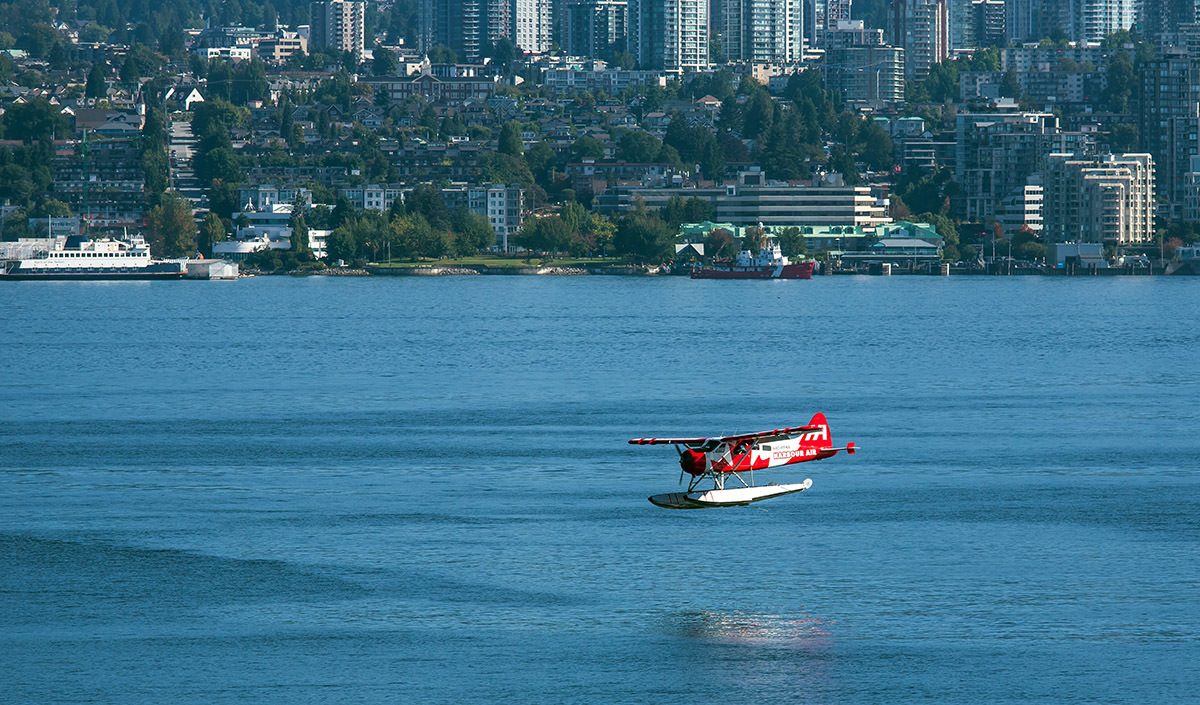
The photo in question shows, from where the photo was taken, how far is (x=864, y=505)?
40.8 meters

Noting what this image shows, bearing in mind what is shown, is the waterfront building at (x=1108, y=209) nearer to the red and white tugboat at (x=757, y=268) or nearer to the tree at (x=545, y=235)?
the red and white tugboat at (x=757, y=268)

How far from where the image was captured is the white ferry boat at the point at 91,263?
178875 millimetres

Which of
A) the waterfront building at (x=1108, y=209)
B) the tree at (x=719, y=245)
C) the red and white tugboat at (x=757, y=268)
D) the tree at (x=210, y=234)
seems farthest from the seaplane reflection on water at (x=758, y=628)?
the waterfront building at (x=1108, y=209)

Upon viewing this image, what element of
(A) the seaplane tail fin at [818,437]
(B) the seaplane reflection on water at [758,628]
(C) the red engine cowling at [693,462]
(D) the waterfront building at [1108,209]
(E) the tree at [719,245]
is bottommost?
(B) the seaplane reflection on water at [758,628]

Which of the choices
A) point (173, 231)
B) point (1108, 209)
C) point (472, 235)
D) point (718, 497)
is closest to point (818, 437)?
point (718, 497)

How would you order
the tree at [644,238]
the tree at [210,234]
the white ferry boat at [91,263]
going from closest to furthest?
the white ferry boat at [91,263] → the tree at [644,238] → the tree at [210,234]

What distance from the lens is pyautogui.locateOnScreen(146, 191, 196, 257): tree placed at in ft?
642

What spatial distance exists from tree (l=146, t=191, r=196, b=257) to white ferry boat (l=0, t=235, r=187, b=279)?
32.1 ft

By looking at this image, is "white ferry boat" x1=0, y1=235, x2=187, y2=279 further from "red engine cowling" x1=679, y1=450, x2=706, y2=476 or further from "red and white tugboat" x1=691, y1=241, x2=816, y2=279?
"red engine cowling" x1=679, y1=450, x2=706, y2=476

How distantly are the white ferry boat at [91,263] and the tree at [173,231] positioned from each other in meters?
9.79

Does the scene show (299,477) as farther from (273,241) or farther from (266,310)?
(273,241)

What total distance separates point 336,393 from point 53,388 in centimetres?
968

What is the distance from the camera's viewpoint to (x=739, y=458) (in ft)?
113

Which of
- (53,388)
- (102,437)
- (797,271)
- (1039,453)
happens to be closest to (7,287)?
(797,271)
